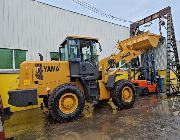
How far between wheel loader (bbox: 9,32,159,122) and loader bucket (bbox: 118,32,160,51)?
1.93m

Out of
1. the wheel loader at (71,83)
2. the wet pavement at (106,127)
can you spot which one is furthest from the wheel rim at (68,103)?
the wet pavement at (106,127)

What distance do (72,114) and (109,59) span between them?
363 cm

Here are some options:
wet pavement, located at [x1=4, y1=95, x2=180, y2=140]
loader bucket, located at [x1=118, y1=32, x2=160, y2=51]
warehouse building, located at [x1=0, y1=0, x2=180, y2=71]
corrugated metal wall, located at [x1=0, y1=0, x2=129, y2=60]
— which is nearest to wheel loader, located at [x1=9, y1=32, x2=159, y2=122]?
wet pavement, located at [x1=4, y1=95, x2=180, y2=140]

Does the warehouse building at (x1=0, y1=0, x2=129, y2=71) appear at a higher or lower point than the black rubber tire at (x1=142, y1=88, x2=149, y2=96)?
higher

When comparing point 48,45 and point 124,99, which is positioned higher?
Result: point 48,45

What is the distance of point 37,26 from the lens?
13.3 m

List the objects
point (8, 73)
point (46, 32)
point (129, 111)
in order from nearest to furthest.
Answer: point (129, 111) → point (8, 73) → point (46, 32)

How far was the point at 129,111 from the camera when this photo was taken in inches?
381

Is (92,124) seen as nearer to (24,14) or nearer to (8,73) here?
(8,73)

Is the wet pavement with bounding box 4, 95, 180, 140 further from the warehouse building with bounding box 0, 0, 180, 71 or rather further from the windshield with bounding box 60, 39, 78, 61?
the warehouse building with bounding box 0, 0, 180, 71

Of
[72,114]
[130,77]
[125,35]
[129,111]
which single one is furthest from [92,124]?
[125,35]

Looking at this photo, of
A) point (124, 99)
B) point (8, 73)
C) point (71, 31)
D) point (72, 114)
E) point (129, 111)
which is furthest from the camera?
point (71, 31)

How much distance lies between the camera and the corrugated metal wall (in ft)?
39.6

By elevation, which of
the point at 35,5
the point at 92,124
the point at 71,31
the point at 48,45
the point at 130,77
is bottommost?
the point at 92,124
